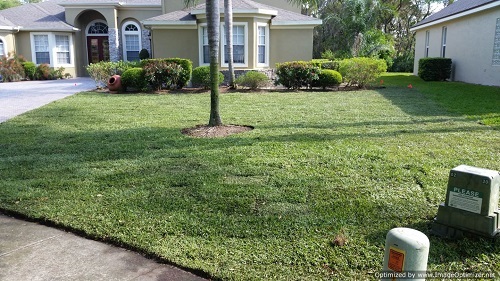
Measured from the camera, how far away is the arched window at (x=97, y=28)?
87.2 ft

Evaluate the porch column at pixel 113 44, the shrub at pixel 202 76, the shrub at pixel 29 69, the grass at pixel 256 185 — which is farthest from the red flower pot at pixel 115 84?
the porch column at pixel 113 44

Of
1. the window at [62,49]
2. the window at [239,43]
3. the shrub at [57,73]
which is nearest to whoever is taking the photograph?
the window at [239,43]

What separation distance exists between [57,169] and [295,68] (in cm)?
1153

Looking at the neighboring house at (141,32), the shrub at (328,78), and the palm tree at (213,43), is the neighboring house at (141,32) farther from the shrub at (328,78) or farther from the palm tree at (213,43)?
the palm tree at (213,43)

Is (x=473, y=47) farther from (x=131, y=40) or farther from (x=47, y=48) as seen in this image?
(x=47, y=48)

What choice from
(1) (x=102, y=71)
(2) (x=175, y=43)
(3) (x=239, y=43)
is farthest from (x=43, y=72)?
(3) (x=239, y=43)

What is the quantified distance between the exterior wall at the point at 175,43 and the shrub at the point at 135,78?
4.43 m

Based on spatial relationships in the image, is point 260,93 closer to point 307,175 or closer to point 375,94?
point 375,94

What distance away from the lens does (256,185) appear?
186 inches

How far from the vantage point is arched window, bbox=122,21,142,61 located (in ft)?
85.3

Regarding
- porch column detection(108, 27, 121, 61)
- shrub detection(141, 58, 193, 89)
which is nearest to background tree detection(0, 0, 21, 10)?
porch column detection(108, 27, 121, 61)

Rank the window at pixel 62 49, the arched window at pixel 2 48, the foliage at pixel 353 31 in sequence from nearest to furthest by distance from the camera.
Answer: the arched window at pixel 2 48 < the window at pixel 62 49 < the foliage at pixel 353 31

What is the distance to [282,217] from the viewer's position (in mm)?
3865

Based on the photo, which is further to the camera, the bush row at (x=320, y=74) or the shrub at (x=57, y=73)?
the shrub at (x=57, y=73)
